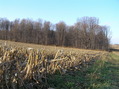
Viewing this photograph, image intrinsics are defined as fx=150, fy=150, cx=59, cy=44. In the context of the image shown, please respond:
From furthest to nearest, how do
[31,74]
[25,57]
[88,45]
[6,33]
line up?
[88,45], [6,33], [25,57], [31,74]

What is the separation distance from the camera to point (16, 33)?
57844 mm

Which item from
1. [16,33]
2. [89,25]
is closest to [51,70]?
[16,33]

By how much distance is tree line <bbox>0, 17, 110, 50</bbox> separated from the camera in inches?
2304

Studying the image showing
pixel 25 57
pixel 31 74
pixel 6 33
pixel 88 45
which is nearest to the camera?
pixel 31 74

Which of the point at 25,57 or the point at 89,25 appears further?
the point at 89,25

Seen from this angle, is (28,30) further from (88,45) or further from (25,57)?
(25,57)

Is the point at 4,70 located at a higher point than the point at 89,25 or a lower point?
lower

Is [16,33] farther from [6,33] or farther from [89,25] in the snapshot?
[89,25]

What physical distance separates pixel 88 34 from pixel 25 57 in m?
59.5

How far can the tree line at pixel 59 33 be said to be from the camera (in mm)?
58519

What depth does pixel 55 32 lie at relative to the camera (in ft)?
206

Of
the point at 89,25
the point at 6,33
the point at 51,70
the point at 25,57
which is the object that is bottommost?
the point at 51,70

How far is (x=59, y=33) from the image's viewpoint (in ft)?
204

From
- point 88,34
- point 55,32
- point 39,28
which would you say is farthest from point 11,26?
point 88,34
